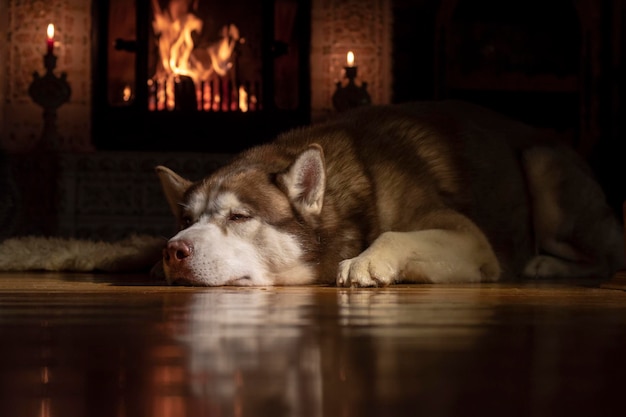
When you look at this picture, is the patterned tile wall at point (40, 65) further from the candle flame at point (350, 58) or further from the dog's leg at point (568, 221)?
the dog's leg at point (568, 221)

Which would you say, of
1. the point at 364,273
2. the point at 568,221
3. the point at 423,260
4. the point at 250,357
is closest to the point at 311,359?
the point at 250,357

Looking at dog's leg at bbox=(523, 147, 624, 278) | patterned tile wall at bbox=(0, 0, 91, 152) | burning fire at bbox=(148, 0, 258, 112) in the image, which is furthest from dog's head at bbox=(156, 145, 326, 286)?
patterned tile wall at bbox=(0, 0, 91, 152)

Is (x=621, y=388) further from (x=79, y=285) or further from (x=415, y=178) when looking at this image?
(x=415, y=178)

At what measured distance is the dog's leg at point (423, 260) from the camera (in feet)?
7.85

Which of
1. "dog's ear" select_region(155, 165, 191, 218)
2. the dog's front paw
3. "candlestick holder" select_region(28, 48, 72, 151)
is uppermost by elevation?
"candlestick holder" select_region(28, 48, 72, 151)

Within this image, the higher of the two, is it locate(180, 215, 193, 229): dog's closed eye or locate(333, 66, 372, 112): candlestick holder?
locate(333, 66, 372, 112): candlestick holder

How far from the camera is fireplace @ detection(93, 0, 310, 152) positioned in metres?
5.54

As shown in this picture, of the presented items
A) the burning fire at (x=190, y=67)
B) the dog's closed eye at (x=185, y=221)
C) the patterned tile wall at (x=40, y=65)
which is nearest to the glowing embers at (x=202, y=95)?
the burning fire at (x=190, y=67)

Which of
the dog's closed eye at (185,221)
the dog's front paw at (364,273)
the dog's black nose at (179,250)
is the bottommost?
the dog's front paw at (364,273)

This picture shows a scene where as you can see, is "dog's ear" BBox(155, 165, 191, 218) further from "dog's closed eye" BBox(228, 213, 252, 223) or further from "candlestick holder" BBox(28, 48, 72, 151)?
"candlestick holder" BBox(28, 48, 72, 151)

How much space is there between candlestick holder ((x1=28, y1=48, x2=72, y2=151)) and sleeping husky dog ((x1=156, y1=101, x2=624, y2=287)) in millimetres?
2632

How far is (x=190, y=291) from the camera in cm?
223

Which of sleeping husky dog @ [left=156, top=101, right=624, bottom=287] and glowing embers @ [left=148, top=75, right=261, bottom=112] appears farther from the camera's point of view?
glowing embers @ [left=148, top=75, right=261, bottom=112]

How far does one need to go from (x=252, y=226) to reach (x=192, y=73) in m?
3.15
